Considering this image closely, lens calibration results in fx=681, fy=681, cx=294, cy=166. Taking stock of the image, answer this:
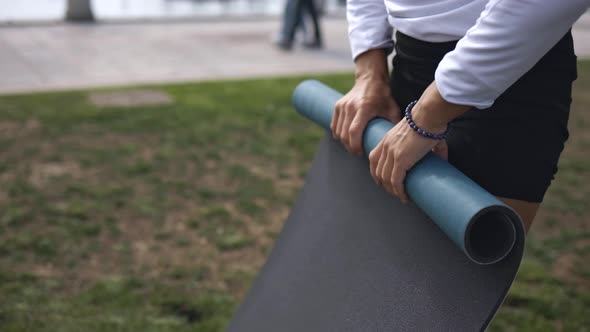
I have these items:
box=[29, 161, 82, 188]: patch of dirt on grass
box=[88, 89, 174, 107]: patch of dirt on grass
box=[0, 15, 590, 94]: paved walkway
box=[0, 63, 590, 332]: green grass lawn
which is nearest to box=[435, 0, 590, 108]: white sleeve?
box=[0, 63, 590, 332]: green grass lawn

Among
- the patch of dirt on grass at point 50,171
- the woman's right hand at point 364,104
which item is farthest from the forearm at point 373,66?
the patch of dirt on grass at point 50,171

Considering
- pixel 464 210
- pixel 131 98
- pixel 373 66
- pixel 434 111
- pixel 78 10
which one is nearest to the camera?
pixel 464 210

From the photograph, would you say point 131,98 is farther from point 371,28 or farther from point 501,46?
point 501,46

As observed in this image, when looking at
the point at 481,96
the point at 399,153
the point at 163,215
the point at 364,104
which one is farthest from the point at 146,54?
the point at 481,96

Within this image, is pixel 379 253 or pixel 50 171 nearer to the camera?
pixel 379 253

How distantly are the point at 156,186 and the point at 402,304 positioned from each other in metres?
3.07

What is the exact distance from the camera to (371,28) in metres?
1.71

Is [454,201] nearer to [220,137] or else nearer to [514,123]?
[514,123]

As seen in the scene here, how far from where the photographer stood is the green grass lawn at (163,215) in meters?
2.96

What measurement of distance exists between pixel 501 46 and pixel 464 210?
289 mm

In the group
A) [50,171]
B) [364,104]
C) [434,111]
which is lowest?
[50,171]

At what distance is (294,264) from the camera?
184 centimetres

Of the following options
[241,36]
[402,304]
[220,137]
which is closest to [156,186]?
[220,137]

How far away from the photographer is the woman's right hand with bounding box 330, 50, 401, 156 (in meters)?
1.56
